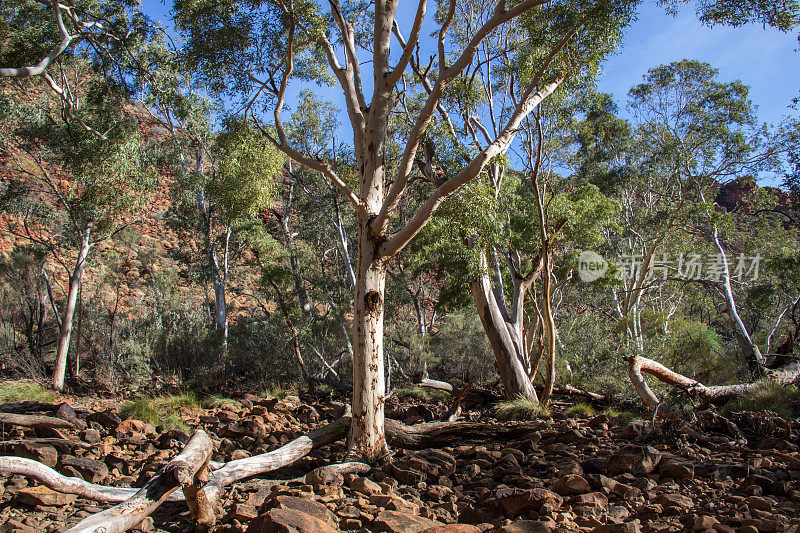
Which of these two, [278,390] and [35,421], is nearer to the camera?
[35,421]

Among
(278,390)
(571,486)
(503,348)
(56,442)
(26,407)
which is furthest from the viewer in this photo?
(278,390)

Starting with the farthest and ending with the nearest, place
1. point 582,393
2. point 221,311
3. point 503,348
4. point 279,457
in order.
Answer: point 221,311 → point 582,393 → point 503,348 → point 279,457

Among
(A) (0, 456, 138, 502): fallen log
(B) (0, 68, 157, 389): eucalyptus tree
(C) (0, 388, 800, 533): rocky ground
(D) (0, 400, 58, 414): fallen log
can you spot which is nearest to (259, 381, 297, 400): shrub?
(C) (0, 388, 800, 533): rocky ground

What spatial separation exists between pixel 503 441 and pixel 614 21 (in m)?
4.82

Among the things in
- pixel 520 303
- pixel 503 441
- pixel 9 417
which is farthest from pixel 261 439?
pixel 520 303

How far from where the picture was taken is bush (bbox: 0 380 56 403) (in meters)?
6.34

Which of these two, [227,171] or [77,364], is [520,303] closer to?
[227,171]

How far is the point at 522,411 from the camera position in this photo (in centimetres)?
702

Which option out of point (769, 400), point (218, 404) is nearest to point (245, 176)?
point (218, 404)

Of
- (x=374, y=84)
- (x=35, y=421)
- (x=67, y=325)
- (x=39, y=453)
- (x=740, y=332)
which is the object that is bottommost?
(x=39, y=453)

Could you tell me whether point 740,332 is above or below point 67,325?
below

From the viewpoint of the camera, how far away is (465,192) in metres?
6.09

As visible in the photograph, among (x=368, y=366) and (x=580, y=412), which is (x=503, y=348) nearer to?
(x=580, y=412)

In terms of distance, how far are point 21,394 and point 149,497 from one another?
5.03m
